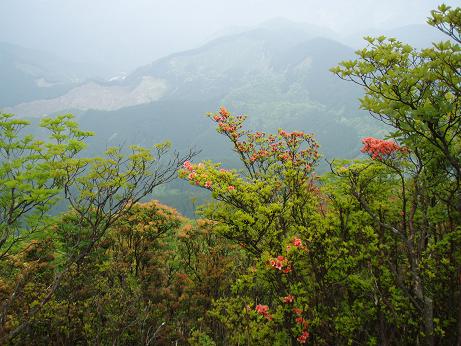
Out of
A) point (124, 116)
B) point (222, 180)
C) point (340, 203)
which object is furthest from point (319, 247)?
point (124, 116)

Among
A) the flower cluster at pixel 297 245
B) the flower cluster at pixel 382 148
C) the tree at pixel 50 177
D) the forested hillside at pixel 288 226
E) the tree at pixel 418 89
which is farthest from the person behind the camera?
the tree at pixel 50 177

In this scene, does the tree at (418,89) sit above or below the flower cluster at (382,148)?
above

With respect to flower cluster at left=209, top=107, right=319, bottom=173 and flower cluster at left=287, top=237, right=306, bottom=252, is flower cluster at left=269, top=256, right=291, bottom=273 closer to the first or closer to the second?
flower cluster at left=287, top=237, right=306, bottom=252

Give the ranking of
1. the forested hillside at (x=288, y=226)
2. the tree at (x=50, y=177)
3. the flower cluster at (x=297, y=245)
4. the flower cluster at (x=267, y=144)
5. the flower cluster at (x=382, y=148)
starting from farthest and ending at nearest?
the flower cluster at (x=267, y=144)
the tree at (x=50, y=177)
the flower cluster at (x=382, y=148)
the flower cluster at (x=297, y=245)
the forested hillside at (x=288, y=226)

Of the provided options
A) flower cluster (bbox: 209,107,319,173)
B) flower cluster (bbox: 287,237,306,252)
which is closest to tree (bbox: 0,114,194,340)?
flower cluster (bbox: 209,107,319,173)

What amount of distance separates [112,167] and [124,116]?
199 m

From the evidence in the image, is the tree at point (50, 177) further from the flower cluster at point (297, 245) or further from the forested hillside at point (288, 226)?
the flower cluster at point (297, 245)

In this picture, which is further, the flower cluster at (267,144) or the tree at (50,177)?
the flower cluster at (267,144)

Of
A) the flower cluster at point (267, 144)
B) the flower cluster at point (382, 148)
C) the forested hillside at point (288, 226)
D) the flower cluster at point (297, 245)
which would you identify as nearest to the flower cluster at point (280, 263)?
the forested hillside at point (288, 226)

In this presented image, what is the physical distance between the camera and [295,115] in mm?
169375

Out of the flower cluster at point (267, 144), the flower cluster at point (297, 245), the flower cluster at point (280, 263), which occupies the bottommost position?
the flower cluster at point (280, 263)

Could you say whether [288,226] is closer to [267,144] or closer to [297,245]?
→ [297,245]

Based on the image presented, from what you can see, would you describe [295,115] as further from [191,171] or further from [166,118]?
[191,171]

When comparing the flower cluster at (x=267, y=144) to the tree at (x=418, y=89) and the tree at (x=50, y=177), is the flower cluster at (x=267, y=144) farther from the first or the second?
the tree at (x=418, y=89)
